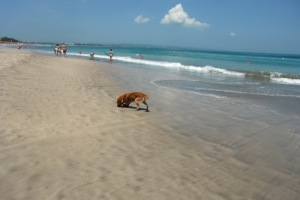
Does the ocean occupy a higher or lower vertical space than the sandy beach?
higher

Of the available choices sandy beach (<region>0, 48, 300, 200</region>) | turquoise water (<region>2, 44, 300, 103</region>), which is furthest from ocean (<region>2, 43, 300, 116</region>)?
sandy beach (<region>0, 48, 300, 200</region>)

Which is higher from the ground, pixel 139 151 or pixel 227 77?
pixel 227 77

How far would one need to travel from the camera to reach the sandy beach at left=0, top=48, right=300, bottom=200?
3.39m

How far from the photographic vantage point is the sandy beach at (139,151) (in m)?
3.39

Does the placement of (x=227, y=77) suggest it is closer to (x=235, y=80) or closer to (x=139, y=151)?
(x=235, y=80)

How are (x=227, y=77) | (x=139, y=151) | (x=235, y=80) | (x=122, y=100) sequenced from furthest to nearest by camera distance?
(x=227, y=77)
(x=235, y=80)
(x=122, y=100)
(x=139, y=151)

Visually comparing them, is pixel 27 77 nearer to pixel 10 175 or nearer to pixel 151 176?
pixel 10 175

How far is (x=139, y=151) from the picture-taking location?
459 cm

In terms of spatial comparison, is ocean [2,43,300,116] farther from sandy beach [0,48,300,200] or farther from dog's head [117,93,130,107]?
dog's head [117,93,130,107]

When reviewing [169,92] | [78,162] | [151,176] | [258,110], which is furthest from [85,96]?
[258,110]

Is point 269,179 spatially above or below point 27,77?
below

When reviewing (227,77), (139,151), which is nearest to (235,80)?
(227,77)

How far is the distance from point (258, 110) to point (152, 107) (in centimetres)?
390

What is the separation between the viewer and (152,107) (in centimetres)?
805
